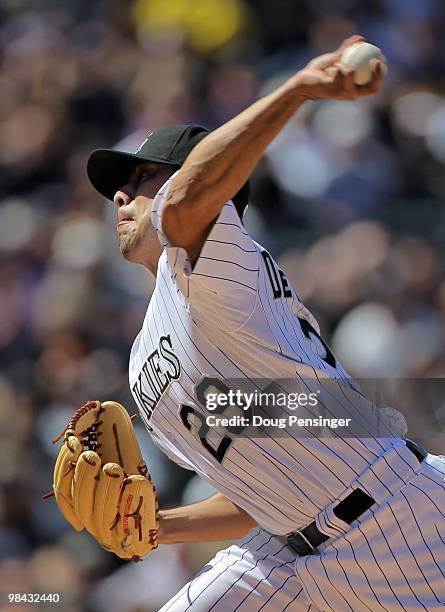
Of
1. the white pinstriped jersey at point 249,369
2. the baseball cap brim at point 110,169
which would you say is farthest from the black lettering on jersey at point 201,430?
the baseball cap brim at point 110,169

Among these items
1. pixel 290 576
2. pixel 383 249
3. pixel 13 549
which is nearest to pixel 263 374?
pixel 290 576

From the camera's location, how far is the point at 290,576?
1.93m

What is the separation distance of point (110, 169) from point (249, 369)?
66 cm

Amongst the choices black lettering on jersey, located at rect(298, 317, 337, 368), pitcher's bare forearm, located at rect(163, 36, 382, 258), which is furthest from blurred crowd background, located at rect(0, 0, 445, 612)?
pitcher's bare forearm, located at rect(163, 36, 382, 258)

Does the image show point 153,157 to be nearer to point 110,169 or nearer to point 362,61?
point 110,169

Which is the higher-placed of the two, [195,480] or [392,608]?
[392,608]

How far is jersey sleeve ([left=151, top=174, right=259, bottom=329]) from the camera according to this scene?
163 cm

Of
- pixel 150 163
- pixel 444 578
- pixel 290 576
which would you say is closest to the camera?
pixel 444 578

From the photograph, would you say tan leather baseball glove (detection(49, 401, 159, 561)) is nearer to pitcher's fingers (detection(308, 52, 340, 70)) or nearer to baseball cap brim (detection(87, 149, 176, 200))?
baseball cap brim (detection(87, 149, 176, 200))

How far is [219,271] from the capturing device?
1.66m

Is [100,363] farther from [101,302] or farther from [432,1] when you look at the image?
[432,1]

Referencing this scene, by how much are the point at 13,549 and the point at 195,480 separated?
0.87m

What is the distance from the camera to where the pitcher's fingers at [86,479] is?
199cm

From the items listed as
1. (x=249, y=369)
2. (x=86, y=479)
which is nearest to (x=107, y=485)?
(x=86, y=479)
